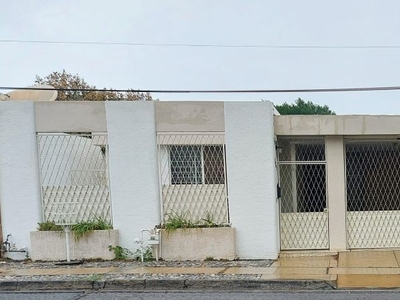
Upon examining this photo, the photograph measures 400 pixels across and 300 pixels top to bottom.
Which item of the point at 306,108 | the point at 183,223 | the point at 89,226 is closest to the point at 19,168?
the point at 89,226

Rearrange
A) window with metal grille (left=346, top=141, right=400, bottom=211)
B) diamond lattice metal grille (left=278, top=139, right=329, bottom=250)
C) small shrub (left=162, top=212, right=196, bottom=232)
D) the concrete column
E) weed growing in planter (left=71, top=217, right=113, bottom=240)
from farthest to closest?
window with metal grille (left=346, top=141, right=400, bottom=211)
diamond lattice metal grille (left=278, top=139, right=329, bottom=250)
the concrete column
weed growing in planter (left=71, top=217, right=113, bottom=240)
small shrub (left=162, top=212, right=196, bottom=232)

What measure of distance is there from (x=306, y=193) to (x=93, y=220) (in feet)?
15.7

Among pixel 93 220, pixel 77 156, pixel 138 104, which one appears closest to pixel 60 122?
pixel 77 156

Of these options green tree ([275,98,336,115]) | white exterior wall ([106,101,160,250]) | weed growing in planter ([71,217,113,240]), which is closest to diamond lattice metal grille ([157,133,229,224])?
white exterior wall ([106,101,160,250])

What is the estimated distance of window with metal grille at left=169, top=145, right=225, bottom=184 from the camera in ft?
27.1

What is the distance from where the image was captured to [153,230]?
789 centimetres

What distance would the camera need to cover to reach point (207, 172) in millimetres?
8281

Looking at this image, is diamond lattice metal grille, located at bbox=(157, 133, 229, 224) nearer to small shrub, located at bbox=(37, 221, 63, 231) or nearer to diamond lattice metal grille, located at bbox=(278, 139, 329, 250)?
diamond lattice metal grille, located at bbox=(278, 139, 329, 250)

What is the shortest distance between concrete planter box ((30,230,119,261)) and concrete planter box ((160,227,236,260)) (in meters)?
1.16

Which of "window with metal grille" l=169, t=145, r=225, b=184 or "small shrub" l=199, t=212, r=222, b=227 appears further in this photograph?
"window with metal grille" l=169, t=145, r=225, b=184

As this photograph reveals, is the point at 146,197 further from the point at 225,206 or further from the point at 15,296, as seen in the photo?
→ the point at 15,296

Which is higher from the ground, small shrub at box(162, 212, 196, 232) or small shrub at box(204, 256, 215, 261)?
small shrub at box(162, 212, 196, 232)

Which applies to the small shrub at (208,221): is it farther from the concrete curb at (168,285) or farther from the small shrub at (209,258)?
the concrete curb at (168,285)

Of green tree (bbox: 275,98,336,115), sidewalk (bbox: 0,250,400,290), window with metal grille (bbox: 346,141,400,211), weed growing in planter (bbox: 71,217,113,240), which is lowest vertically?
sidewalk (bbox: 0,250,400,290)
